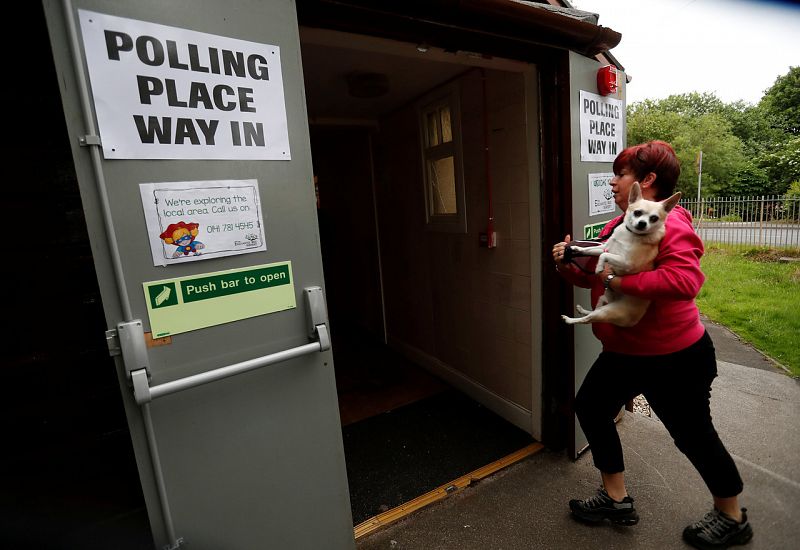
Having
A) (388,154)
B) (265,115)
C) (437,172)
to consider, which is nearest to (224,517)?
(265,115)

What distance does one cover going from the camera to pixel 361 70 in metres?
2.99

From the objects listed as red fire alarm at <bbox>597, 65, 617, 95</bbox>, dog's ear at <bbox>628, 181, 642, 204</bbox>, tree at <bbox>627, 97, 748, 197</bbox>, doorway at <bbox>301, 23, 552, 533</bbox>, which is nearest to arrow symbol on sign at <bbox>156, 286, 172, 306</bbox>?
doorway at <bbox>301, 23, 552, 533</bbox>

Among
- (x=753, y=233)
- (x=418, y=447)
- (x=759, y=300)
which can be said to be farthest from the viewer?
(x=753, y=233)

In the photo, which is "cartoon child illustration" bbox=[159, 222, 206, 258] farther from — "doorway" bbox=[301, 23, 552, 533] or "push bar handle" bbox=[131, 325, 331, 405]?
"doorway" bbox=[301, 23, 552, 533]

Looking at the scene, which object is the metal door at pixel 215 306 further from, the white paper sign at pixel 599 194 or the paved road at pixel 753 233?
the paved road at pixel 753 233

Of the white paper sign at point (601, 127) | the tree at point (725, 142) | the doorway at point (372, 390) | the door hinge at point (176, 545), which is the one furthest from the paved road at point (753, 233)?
the tree at point (725, 142)

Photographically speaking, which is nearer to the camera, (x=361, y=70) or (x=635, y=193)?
(x=635, y=193)

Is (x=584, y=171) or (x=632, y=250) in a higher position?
(x=584, y=171)

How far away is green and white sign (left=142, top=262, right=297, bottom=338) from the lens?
1.32m

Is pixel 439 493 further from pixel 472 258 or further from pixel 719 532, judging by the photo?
pixel 472 258

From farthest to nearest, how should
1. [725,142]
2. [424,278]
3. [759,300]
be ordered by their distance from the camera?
[725,142], [759,300], [424,278]

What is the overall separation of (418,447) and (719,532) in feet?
5.57

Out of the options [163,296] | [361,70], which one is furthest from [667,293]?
[361,70]

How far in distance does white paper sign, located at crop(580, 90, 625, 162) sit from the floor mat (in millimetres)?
2008
